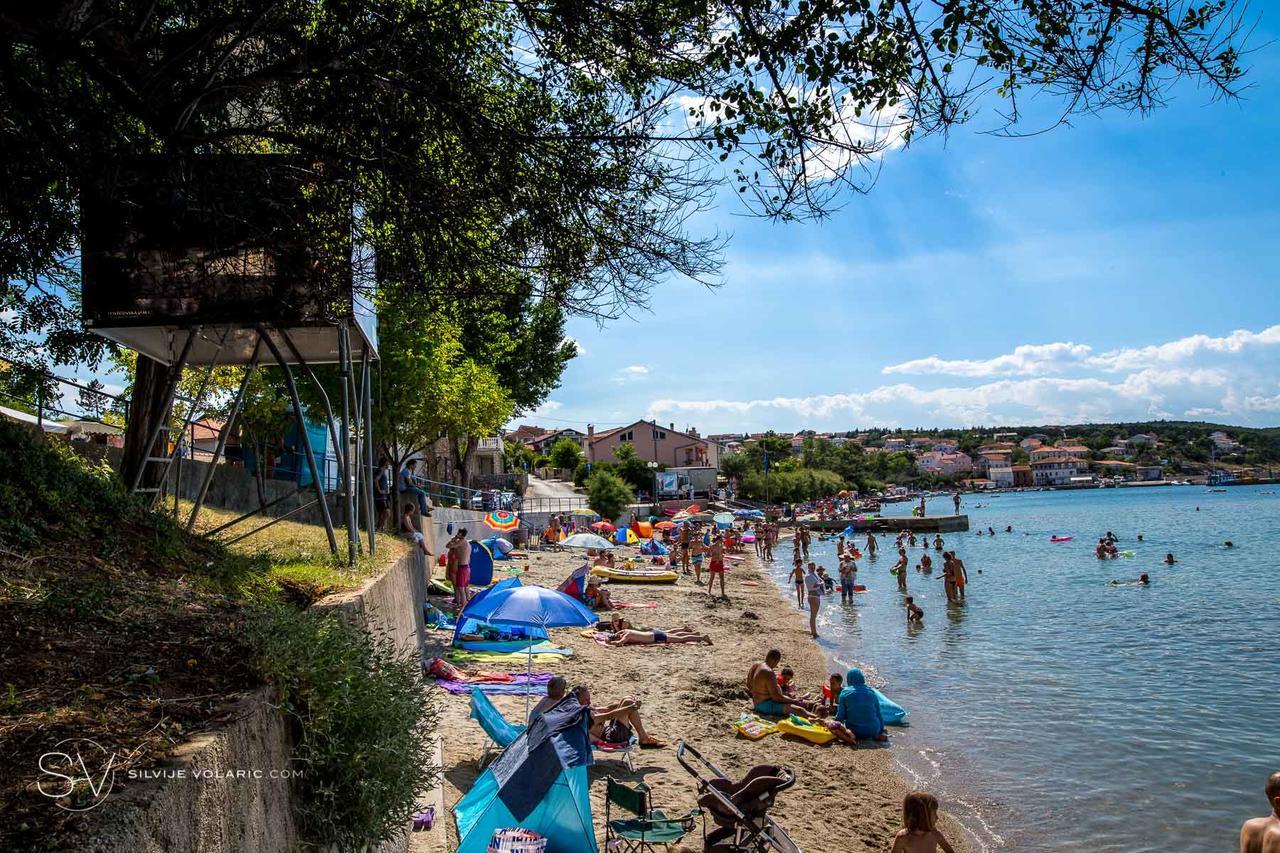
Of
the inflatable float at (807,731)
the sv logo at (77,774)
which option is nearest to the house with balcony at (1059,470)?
the inflatable float at (807,731)

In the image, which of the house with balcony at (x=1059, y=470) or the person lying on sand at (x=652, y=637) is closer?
the person lying on sand at (x=652, y=637)

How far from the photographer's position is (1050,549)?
48.9 meters

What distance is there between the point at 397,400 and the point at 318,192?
43.9 ft

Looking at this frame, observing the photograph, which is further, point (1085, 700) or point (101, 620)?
point (1085, 700)

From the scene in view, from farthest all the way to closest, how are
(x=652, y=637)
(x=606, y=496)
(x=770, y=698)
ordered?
1. (x=606, y=496)
2. (x=652, y=637)
3. (x=770, y=698)

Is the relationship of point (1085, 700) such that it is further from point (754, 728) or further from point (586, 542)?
point (586, 542)

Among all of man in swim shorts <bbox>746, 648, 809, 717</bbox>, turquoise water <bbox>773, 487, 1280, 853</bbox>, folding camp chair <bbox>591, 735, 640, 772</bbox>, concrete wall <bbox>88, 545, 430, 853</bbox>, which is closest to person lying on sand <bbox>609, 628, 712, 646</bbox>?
turquoise water <bbox>773, 487, 1280, 853</bbox>

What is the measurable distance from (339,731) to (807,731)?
8414 millimetres

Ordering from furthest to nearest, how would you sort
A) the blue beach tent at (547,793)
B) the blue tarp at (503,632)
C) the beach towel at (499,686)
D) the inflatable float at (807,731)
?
the blue tarp at (503,632)
the inflatable float at (807,731)
the beach towel at (499,686)
the blue beach tent at (547,793)

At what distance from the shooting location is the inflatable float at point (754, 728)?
1092 cm

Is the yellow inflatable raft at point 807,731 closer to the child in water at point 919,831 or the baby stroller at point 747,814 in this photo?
the child in water at point 919,831

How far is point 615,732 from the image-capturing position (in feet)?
30.7

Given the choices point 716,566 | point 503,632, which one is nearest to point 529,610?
point 503,632

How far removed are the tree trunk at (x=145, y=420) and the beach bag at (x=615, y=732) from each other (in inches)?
209
